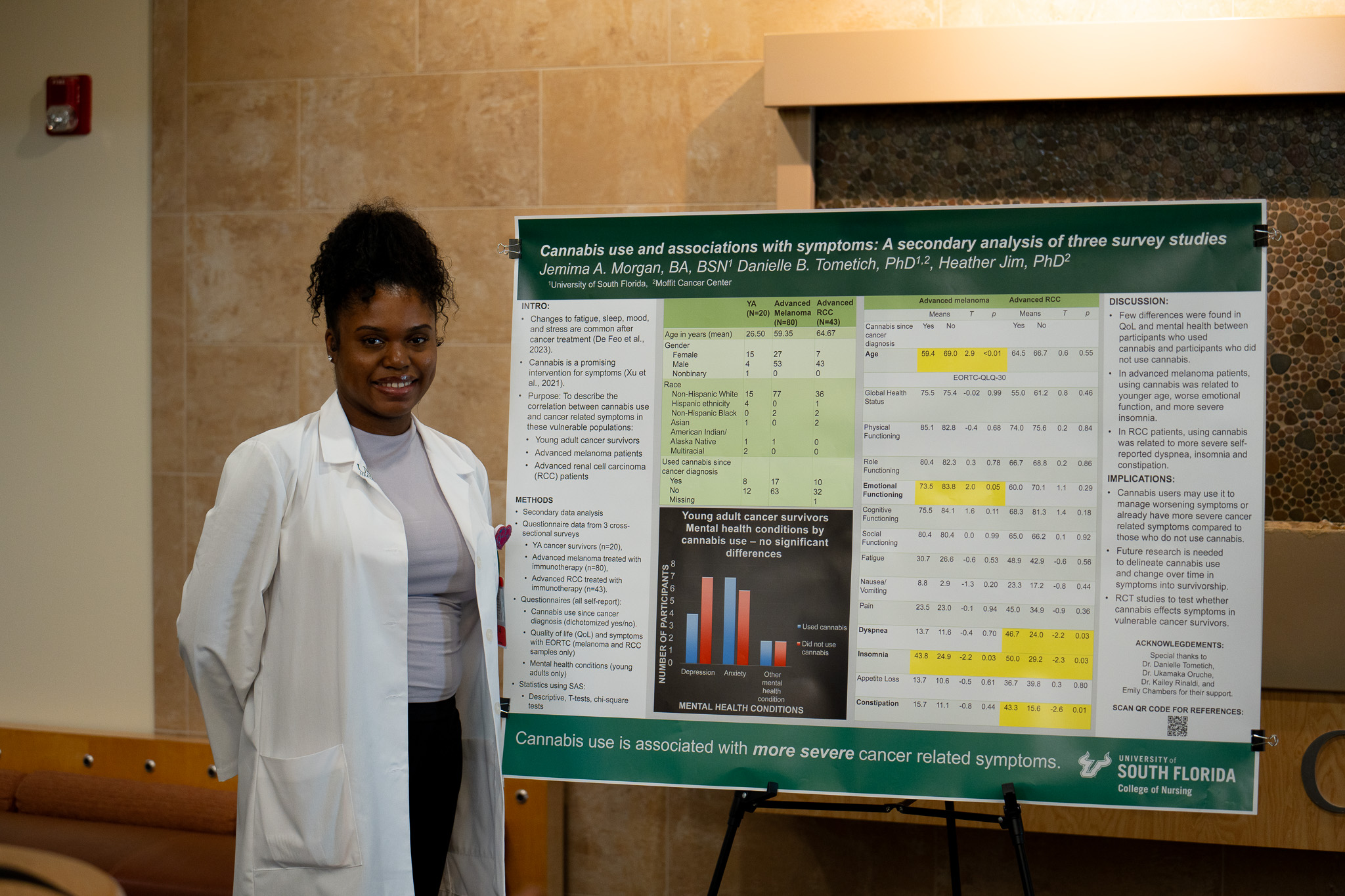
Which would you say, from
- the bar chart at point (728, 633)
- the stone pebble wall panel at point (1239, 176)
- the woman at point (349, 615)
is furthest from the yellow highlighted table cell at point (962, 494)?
the stone pebble wall panel at point (1239, 176)

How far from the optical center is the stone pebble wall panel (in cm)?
234

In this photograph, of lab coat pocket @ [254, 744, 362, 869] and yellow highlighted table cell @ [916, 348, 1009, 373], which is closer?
lab coat pocket @ [254, 744, 362, 869]

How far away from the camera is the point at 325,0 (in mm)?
2764

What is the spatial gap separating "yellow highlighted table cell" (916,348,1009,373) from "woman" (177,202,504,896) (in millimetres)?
866

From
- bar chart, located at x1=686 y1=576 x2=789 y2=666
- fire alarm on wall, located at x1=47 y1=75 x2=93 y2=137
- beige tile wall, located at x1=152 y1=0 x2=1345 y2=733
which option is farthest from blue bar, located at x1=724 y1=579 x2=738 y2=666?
fire alarm on wall, located at x1=47 y1=75 x2=93 y2=137

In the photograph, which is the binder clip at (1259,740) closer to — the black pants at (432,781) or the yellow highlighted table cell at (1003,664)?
the yellow highlighted table cell at (1003,664)

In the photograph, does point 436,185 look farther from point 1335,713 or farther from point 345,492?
point 1335,713

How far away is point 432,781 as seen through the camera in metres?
1.70

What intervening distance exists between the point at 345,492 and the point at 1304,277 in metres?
2.27

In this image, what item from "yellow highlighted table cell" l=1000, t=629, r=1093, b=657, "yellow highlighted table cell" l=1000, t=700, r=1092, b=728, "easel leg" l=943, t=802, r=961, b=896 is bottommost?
"easel leg" l=943, t=802, r=961, b=896

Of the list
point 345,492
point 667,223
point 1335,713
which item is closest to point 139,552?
point 345,492

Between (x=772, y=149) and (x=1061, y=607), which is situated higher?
(x=772, y=149)

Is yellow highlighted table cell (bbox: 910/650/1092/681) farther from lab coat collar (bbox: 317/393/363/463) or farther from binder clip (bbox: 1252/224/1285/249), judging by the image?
lab coat collar (bbox: 317/393/363/463)

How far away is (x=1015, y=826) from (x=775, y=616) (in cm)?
52
